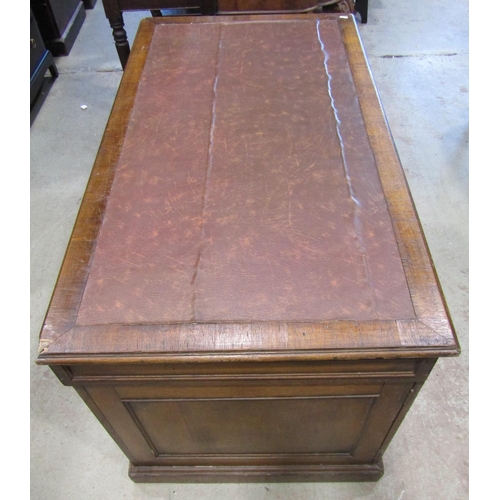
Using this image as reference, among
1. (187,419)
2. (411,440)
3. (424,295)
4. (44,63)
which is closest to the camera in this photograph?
(424,295)

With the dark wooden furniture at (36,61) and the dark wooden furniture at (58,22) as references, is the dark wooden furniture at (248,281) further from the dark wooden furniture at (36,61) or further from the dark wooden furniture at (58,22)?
the dark wooden furniture at (58,22)

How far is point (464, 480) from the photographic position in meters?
1.37

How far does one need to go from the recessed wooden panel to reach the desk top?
25cm

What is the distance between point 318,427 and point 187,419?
1.08ft

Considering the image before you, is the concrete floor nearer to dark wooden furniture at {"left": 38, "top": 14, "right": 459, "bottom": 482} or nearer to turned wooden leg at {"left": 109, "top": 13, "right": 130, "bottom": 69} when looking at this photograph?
dark wooden furniture at {"left": 38, "top": 14, "right": 459, "bottom": 482}

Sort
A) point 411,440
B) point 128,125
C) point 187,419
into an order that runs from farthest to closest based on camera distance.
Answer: point 411,440 < point 128,125 < point 187,419

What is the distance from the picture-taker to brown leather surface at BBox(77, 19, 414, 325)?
35.8 inches

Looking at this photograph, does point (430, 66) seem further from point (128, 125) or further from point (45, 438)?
point (45, 438)

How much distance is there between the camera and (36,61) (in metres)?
2.62

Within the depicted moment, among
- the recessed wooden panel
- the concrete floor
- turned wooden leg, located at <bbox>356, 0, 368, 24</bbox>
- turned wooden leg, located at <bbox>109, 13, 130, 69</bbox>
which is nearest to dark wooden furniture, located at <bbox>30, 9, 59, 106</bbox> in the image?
the concrete floor

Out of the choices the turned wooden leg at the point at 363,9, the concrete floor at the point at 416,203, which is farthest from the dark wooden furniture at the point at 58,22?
the turned wooden leg at the point at 363,9

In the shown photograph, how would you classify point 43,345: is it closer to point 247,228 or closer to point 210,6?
point 247,228

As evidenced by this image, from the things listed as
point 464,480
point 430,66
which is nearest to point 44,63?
point 430,66

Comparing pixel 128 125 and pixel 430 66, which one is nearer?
pixel 128 125
